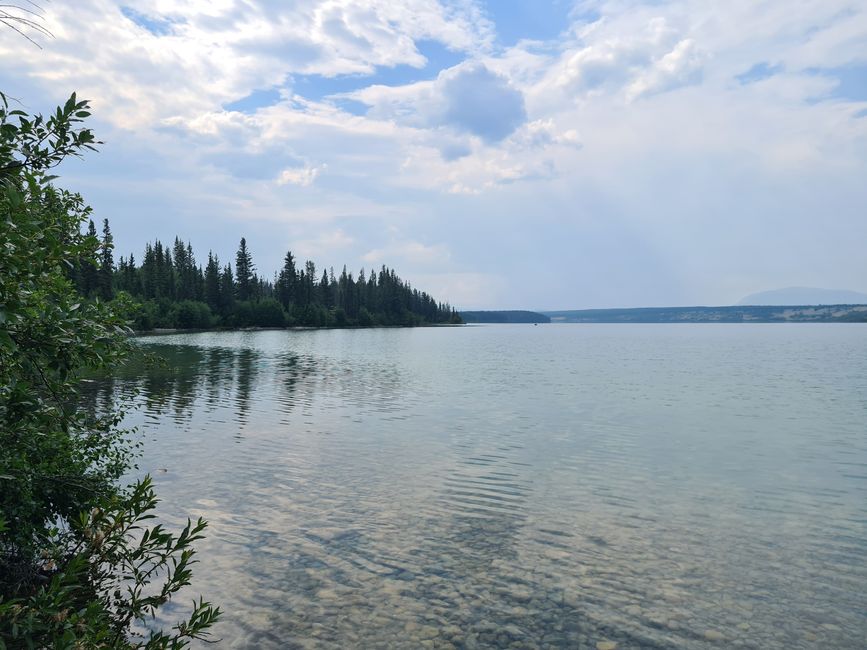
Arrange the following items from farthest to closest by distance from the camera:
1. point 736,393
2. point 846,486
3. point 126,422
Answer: point 736,393 < point 126,422 < point 846,486

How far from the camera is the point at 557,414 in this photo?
34.9 metres

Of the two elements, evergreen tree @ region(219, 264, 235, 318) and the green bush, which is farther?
evergreen tree @ region(219, 264, 235, 318)

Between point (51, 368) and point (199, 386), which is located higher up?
point (51, 368)

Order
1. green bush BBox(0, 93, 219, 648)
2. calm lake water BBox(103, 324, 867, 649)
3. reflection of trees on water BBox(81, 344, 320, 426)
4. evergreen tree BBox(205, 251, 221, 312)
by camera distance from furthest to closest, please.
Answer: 1. evergreen tree BBox(205, 251, 221, 312)
2. reflection of trees on water BBox(81, 344, 320, 426)
3. calm lake water BBox(103, 324, 867, 649)
4. green bush BBox(0, 93, 219, 648)

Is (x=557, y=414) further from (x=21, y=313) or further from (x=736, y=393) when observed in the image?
(x=21, y=313)

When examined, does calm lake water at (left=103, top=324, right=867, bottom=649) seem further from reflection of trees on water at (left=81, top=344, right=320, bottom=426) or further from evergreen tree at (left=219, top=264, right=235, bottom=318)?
evergreen tree at (left=219, top=264, right=235, bottom=318)

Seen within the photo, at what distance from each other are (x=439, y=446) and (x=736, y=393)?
98.1ft

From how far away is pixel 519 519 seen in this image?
16625mm

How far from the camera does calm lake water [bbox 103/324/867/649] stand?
11.1m

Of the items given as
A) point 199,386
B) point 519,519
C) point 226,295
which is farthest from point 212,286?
point 519,519

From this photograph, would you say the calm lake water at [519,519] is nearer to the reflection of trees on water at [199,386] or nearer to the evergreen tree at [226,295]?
the reflection of trees on water at [199,386]

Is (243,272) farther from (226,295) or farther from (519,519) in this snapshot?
(519,519)

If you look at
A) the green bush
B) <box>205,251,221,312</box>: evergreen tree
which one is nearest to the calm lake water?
the green bush

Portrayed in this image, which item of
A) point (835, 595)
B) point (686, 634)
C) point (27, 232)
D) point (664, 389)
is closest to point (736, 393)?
point (664, 389)
